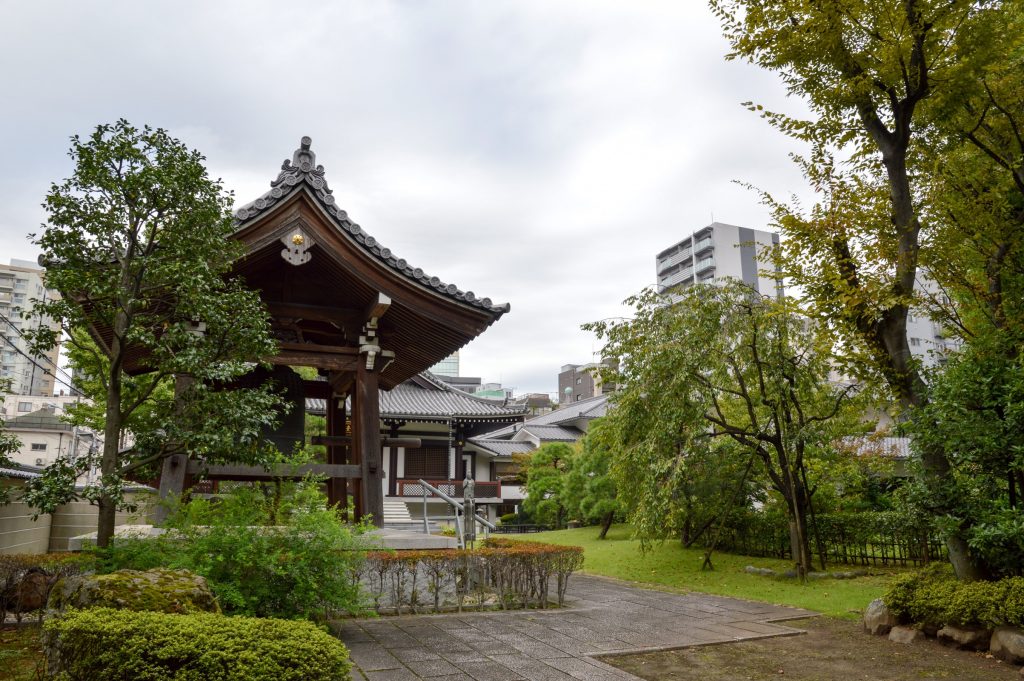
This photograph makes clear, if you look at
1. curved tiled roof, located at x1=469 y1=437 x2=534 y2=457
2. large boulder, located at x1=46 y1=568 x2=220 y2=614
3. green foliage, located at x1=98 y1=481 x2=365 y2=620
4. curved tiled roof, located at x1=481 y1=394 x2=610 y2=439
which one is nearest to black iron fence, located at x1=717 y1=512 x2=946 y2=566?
green foliage, located at x1=98 y1=481 x2=365 y2=620

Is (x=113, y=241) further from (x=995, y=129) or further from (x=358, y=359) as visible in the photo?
(x=995, y=129)

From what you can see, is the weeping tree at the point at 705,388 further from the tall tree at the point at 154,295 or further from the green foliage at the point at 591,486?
the tall tree at the point at 154,295

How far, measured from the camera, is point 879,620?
804 cm

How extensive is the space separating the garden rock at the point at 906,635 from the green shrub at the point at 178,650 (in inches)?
266

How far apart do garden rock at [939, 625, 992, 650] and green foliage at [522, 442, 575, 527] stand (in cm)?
2050

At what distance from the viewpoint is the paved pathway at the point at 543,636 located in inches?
223

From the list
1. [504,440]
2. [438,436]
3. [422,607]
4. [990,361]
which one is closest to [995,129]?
[990,361]

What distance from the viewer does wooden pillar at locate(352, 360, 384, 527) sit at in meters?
8.96

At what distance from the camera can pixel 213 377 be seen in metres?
6.12

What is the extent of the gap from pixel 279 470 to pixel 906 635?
7.59 meters

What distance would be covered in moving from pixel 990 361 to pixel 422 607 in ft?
24.2

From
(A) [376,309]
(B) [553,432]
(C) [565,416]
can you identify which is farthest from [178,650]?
(C) [565,416]

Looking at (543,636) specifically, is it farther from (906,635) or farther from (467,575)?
(906,635)

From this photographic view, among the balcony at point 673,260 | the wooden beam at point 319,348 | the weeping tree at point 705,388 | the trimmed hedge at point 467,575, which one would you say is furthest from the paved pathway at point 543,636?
the balcony at point 673,260
